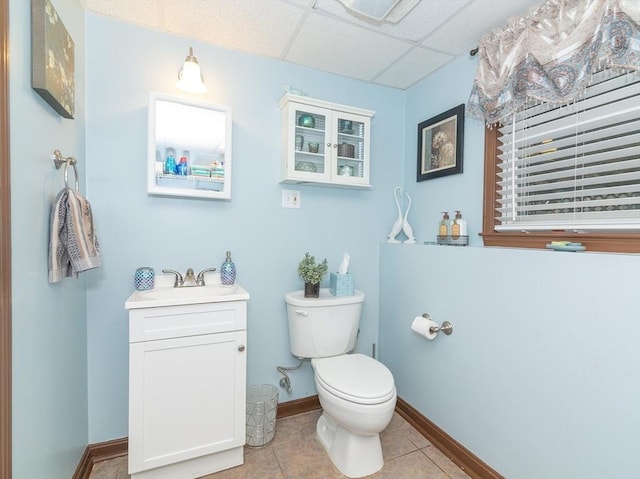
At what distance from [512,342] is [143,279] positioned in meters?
1.81

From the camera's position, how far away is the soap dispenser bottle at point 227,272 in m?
1.76

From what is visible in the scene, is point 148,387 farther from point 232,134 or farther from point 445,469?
point 445,469

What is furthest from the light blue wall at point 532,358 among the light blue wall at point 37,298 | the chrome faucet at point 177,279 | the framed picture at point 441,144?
the light blue wall at point 37,298

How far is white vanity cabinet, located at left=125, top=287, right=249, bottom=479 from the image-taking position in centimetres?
136

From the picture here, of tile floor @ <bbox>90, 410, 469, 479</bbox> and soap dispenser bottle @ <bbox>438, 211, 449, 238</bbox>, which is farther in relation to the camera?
soap dispenser bottle @ <bbox>438, 211, 449, 238</bbox>

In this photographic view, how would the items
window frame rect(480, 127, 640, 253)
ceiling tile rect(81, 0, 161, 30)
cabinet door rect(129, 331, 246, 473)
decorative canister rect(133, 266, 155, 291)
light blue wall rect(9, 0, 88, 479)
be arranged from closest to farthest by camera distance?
light blue wall rect(9, 0, 88, 479) < window frame rect(480, 127, 640, 253) < cabinet door rect(129, 331, 246, 473) < ceiling tile rect(81, 0, 161, 30) < decorative canister rect(133, 266, 155, 291)

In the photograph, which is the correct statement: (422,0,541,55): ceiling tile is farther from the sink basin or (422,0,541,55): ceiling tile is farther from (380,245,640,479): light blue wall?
the sink basin

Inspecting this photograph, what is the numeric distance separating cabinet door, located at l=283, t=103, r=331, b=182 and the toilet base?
4.60 ft

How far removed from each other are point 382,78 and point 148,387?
226 centimetres

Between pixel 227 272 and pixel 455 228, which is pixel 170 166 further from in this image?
pixel 455 228

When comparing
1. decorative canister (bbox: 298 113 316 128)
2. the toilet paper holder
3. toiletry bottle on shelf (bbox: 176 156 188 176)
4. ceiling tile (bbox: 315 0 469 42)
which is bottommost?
the toilet paper holder

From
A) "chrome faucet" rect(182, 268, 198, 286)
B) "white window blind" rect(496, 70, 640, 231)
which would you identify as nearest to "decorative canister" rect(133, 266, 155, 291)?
"chrome faucet" rect(182, 268, 198, 286)

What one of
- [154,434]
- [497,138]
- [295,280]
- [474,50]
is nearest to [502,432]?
[295,280]

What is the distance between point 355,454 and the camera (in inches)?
59.6
